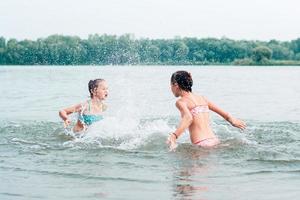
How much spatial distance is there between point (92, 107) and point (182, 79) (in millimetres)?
3091

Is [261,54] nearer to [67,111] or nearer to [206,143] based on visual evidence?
[67,111]

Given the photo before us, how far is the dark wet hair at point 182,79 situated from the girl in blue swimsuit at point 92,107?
8.41 ft

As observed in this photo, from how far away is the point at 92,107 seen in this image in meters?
11.1

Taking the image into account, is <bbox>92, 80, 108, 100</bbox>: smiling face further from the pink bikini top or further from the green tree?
the green tree

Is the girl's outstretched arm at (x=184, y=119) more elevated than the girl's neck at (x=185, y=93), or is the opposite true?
the girl's neck at (x=185, y=93)

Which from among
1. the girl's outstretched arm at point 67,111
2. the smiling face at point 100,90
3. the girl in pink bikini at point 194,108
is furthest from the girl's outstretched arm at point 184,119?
the smiling face at point 100,90

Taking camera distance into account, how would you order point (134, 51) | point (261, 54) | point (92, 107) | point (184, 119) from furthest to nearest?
point (261, 54) → point (134, 51) → point (92, 107) → point (184, 119)

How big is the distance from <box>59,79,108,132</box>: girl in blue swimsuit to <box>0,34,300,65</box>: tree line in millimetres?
29532

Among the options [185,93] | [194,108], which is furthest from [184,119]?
[185,93]

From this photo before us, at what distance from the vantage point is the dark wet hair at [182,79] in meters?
8.43

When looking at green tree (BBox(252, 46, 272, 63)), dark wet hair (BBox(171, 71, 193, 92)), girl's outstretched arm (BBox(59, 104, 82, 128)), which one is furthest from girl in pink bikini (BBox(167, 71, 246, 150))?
green tree (BBox(252, 46, 272, 63))

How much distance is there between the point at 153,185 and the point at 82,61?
4407 centimetres

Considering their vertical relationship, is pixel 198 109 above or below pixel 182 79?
below

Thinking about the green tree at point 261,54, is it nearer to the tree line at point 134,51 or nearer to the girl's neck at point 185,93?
the tree line at point 134,51
